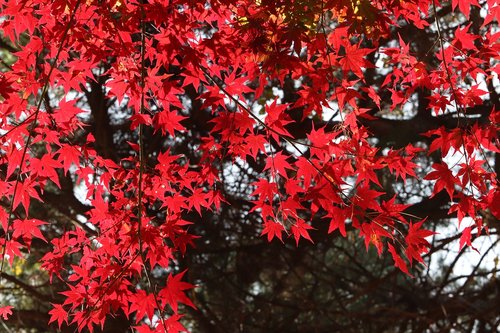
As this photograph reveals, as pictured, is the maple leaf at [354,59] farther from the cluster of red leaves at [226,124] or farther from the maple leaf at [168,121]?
the maple leaf at [168,121]

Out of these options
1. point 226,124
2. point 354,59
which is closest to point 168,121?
point 226,124

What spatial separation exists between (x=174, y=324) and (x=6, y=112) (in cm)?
81

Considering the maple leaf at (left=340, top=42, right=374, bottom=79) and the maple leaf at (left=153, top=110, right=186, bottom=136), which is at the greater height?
the maple leaf at (left=153, top=110, right=186, bottom=136)

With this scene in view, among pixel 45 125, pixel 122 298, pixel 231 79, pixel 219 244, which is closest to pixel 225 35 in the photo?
pixel 231 79

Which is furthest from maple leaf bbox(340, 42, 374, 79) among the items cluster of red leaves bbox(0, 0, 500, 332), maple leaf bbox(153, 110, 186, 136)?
maple leaf bbox(153, 110, 186, 136)

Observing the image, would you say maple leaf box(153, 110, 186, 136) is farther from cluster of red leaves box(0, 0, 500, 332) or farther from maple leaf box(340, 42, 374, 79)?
maple leaf box(340, 42, 374, 79)

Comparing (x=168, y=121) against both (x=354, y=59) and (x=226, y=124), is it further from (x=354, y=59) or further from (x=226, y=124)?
(x=354, y=59)

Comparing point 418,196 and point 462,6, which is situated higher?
point 418,196

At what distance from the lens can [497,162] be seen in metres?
3.82

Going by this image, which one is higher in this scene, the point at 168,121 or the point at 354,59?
the point at 168,121

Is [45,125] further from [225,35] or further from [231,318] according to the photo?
[231,318]

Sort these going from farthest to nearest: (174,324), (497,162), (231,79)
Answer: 1. (497,162)
2. (231,79)
3. (174,324)

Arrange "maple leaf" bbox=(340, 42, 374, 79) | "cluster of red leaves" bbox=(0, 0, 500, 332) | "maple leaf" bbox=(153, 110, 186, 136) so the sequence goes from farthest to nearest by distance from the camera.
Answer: "maple leaf" bbox=(153, 110, 186, 136), "maple leaf" bbox=(340, 42, 374, 79), "cluster of red leaves" bbox=(0, 0, 500, 332)

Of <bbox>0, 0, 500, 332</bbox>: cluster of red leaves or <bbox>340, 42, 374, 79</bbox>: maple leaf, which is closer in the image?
<bbox>0, 0, 500, 332</bbox>: cluster of red leaves
